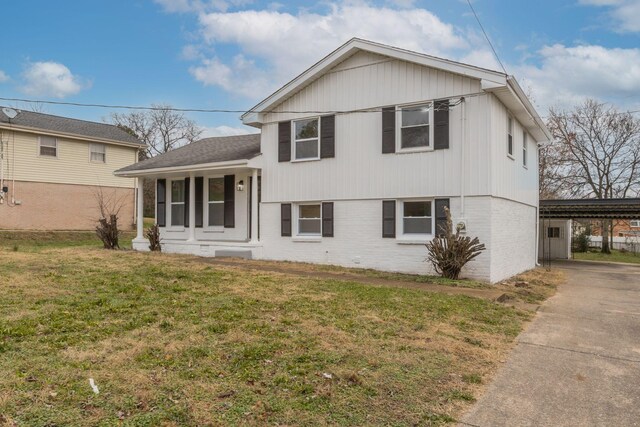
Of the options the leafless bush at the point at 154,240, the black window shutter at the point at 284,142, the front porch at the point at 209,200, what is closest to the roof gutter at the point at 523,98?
the black window shutter at the point at 284,142

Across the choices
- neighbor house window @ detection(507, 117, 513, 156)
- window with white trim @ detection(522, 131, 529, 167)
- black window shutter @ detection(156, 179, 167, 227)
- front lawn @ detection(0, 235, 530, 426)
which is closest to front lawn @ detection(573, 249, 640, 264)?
window with white trim @ detection(522, 131, 529, 167)

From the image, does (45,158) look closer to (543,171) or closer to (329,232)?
(329,232)

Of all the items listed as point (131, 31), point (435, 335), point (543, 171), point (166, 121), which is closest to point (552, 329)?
point (435, 335)

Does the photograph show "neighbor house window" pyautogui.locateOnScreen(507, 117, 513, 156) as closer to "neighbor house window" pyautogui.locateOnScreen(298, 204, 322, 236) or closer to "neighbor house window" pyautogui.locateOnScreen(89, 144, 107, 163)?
"neighbor house window" pyautogui.locateOnScreen(298, 204, 322, 236)

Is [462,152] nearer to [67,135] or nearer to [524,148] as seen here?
[524,148]

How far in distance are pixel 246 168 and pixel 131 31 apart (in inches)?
274

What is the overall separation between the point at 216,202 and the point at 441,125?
8.14m

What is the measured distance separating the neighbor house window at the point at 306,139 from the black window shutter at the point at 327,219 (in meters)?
1.49

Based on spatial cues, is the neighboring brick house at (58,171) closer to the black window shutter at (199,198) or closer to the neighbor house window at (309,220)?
the black window shutter at (199,198)

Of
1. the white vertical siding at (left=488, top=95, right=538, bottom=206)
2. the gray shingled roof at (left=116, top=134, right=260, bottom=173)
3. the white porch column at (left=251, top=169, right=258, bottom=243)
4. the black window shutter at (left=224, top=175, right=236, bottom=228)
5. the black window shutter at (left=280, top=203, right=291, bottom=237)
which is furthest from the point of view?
the black window shutter at (left=224, top=175, right=236, bottom=228)

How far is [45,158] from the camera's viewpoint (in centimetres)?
2141

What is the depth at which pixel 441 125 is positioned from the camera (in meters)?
11.0

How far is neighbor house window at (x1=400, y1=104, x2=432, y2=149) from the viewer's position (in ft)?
37.1

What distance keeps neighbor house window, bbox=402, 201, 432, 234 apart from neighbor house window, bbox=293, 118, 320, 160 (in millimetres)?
3129
